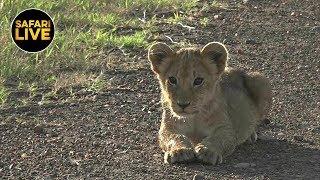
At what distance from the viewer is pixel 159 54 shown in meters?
7.05

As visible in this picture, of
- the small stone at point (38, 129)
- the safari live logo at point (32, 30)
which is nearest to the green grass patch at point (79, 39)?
the safari live logo at point (32, 30)

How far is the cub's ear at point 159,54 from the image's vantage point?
7012mm

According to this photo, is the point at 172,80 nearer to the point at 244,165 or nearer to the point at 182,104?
the point at 182,104

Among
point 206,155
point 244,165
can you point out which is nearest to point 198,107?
point 206,155

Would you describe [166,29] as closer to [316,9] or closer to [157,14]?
[157,14]

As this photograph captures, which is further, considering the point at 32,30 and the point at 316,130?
the point at 32,30

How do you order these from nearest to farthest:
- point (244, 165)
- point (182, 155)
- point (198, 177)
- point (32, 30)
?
point (198, 177) < point (182, 155) < point (244, 165) < point (32, 30)

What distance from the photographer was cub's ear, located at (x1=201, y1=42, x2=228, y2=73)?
23.0 feet

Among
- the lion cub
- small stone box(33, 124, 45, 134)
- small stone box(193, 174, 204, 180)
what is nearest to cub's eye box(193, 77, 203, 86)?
the lion cub

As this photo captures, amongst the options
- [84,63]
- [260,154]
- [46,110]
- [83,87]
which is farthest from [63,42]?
[260,154]

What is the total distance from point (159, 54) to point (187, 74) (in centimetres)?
35

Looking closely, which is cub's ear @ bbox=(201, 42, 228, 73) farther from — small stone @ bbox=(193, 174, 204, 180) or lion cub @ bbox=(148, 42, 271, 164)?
small stone @ bbox=(193, 174, 204, 180)

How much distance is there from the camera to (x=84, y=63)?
932cm

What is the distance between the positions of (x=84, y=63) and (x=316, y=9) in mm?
4665
